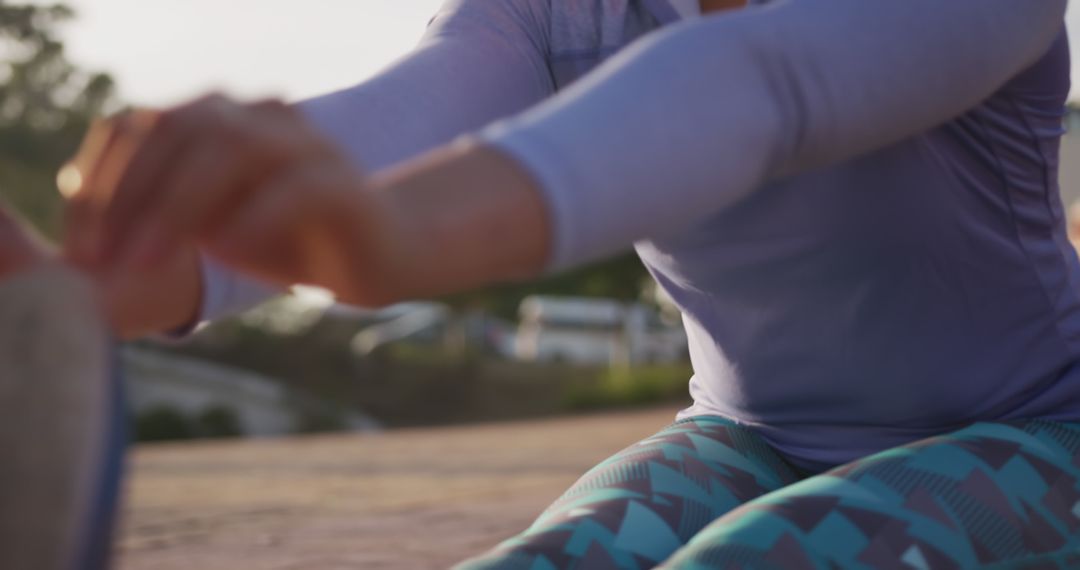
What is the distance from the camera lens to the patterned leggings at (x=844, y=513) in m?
0.95

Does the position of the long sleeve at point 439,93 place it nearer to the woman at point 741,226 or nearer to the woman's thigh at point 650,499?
the woman at point 741,226

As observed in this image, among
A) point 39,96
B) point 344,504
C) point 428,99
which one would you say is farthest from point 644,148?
point 39,96

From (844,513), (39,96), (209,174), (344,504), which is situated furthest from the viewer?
(39,96)

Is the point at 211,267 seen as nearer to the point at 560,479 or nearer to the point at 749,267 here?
the point at 749,267

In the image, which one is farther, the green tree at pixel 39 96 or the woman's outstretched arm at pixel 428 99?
the green tree at pixel 39 96

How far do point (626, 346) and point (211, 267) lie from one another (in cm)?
2502

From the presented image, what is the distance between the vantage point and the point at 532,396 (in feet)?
72.3

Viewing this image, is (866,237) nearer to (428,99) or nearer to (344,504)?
(428,99)

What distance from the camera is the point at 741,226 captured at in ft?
4.03

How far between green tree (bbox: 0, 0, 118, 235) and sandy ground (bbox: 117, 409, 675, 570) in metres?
12.3

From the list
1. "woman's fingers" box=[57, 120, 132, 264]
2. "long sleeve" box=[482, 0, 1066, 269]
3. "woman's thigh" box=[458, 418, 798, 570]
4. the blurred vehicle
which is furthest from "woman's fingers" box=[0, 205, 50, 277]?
the blurred vehicle

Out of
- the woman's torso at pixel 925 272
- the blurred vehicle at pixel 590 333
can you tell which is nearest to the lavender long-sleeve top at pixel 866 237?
the woman's torso at pixel 925 272

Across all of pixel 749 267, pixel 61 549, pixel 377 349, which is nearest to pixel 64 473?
pixel 61 549

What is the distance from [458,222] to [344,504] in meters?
3.54
